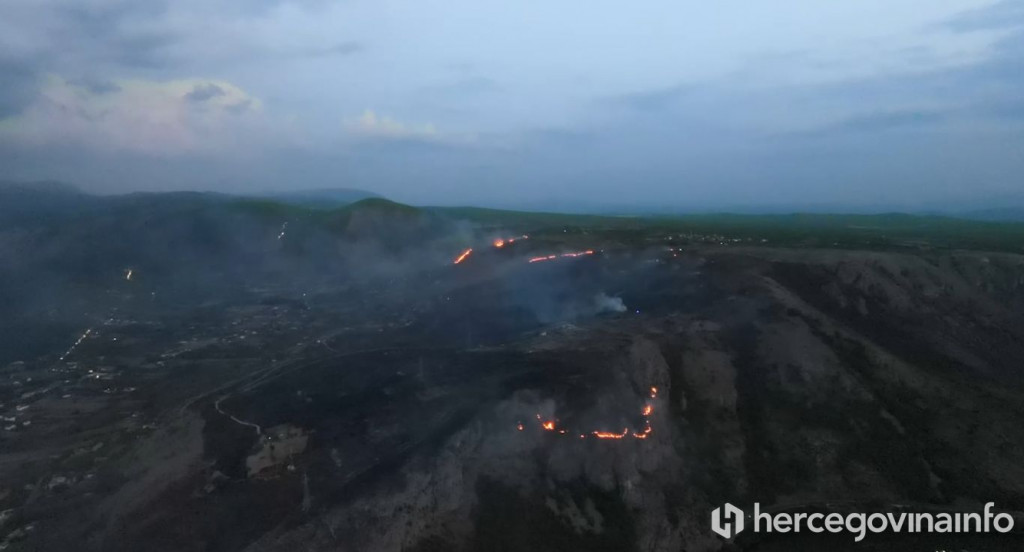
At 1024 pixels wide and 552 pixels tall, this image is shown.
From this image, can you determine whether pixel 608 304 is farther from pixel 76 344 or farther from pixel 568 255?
pixel 76 344

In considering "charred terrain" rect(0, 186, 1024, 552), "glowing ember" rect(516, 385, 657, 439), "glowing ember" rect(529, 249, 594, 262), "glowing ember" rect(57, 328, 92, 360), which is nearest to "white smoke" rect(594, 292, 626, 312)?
"charred terrain" rect(0, 186, 1024, 552)

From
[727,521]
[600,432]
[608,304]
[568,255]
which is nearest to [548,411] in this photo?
[600,432]

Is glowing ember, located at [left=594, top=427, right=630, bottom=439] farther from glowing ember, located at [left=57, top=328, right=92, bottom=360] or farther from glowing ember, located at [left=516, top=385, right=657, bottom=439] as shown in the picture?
glowing ember, located at [left=57, top=328, right=92, bottom=360]

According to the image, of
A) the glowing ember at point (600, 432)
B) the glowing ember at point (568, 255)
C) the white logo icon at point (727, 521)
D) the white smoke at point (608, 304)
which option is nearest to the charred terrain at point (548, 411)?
the glowing ember at point (600, 432)

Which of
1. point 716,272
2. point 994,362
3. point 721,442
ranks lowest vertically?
point 721,442

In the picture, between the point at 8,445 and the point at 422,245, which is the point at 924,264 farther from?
the point at 422,245

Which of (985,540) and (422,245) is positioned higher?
(422,245)

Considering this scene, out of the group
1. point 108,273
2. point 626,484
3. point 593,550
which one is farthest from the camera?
point 108,273

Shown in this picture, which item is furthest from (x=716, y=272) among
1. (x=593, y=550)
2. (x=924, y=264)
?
(x=593, y=550)
